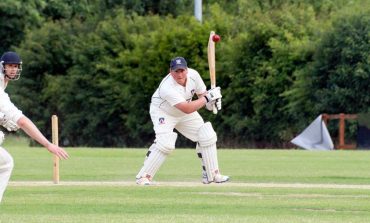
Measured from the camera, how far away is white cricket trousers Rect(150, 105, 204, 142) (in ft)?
50.7

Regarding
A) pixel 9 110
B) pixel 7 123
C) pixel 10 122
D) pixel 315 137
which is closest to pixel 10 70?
pixel 7 123

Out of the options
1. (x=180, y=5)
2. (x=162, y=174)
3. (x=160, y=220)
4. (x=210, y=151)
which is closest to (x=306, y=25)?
(x=180, y=5)

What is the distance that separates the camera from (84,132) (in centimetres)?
4016

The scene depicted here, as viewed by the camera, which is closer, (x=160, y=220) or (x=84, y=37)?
(x=160, y=220)

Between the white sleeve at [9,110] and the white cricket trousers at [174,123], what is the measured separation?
5.36m

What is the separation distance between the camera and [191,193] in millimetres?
14320

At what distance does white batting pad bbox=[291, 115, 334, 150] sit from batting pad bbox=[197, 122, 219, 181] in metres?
16.9

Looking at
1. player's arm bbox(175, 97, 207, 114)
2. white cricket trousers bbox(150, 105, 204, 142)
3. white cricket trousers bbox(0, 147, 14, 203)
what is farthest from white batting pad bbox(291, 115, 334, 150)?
white cricket trousers bbox(0, 147, 14, 203)

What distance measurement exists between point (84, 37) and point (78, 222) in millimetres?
30340

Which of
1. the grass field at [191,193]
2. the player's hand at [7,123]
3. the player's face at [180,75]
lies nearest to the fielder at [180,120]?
the player's face at [180,75]

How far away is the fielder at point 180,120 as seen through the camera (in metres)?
15.1

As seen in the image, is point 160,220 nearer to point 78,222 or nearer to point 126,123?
point 78,222

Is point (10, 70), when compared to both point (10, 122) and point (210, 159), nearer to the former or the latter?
point (10, 122)

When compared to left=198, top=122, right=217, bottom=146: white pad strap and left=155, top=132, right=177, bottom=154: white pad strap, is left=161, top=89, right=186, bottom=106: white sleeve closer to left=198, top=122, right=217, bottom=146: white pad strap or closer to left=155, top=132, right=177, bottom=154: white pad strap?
left=155, top=132, right=177, bottom=154: white pad strap
